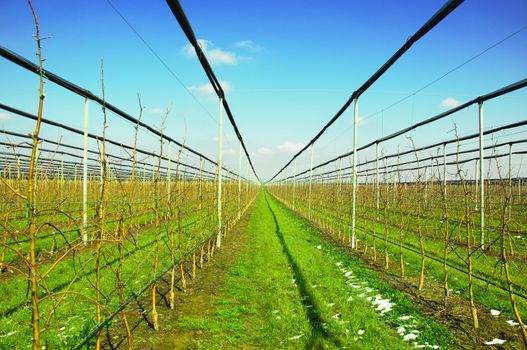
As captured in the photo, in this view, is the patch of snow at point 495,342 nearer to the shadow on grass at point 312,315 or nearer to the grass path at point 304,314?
the grass path at point 304,314

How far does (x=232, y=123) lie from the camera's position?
12289 mm

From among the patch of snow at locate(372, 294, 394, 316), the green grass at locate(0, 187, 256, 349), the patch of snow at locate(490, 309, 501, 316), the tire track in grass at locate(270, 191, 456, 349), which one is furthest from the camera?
the patch of snow at locate(372, 294, 394, 316)

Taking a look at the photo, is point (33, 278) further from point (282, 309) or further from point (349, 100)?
point (349, 100)

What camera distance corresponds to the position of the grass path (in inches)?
154

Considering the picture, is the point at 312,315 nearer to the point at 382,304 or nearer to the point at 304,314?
the point at 304,314

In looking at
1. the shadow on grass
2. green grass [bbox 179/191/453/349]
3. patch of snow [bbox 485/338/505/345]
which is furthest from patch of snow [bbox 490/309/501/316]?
the shadow on grass

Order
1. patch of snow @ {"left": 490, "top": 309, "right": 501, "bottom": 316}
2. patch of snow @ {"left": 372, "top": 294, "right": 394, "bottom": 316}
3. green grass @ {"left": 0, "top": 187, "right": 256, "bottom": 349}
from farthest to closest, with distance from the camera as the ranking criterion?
patch of snow @ {"left": 372, "top": 294, "right": 394, "bottom": 316}
patch of snow @ {"left": 490, "top": 309, "right": 501, "bottom": 316}
green grass @ {"left": 0, "top": 187, "right": 256, "bottom": 349}

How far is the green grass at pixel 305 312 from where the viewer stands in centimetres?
394

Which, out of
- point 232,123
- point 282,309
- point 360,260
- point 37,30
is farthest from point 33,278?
point 232,123

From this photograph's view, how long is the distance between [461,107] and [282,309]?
23.8ft

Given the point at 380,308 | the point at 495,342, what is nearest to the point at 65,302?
the point at 380,308

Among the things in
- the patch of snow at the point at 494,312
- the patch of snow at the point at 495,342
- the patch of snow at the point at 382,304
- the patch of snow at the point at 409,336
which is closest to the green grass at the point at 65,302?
the patch of snow at the point at 409,336

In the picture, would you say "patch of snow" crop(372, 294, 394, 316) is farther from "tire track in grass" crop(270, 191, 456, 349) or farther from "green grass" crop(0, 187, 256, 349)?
"green grass" crop(0, 187, 256, 349)

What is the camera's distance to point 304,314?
4.70m
